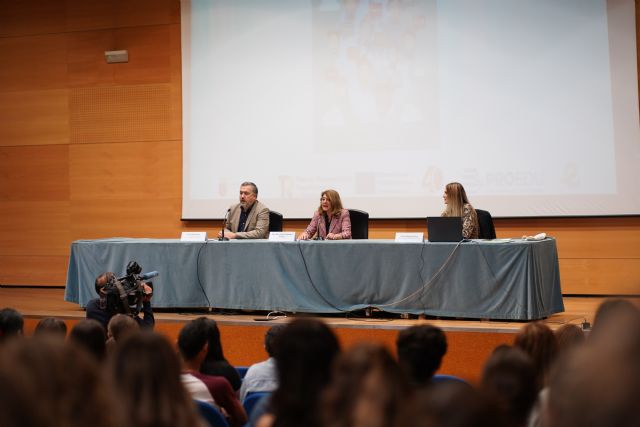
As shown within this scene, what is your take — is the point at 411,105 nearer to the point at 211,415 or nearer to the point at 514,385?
the point at 211,415

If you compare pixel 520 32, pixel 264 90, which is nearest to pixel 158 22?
pixel 264 90

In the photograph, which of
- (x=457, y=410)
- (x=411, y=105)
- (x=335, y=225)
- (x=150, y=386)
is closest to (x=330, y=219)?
(x=335, y=225)

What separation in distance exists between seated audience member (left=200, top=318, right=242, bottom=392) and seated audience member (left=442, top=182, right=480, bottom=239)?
347cm

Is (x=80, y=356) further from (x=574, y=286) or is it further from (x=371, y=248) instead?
(x=574, y=286)

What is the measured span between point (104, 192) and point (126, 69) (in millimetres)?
1560

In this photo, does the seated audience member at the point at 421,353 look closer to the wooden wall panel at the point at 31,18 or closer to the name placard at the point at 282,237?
the name placard at the point at 282,237

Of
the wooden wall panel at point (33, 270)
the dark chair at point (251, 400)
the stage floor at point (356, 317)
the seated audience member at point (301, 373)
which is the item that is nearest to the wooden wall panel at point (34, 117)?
the wooden wall panel at point (33, 270)

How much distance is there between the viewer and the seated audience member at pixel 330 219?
20.7ft

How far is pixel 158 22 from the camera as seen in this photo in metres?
8.95

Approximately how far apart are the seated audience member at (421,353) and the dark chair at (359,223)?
4000mm

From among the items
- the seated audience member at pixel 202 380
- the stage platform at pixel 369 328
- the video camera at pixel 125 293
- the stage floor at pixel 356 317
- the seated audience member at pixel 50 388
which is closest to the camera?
the seated audience member at pixel 50 388

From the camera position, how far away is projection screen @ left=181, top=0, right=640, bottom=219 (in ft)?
24.4

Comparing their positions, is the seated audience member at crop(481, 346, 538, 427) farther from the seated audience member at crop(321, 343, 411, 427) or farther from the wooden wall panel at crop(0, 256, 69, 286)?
A: the wooden wall panel at crop(0, 256, 69, 286)

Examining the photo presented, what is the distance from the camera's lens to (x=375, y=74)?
8109 mm
